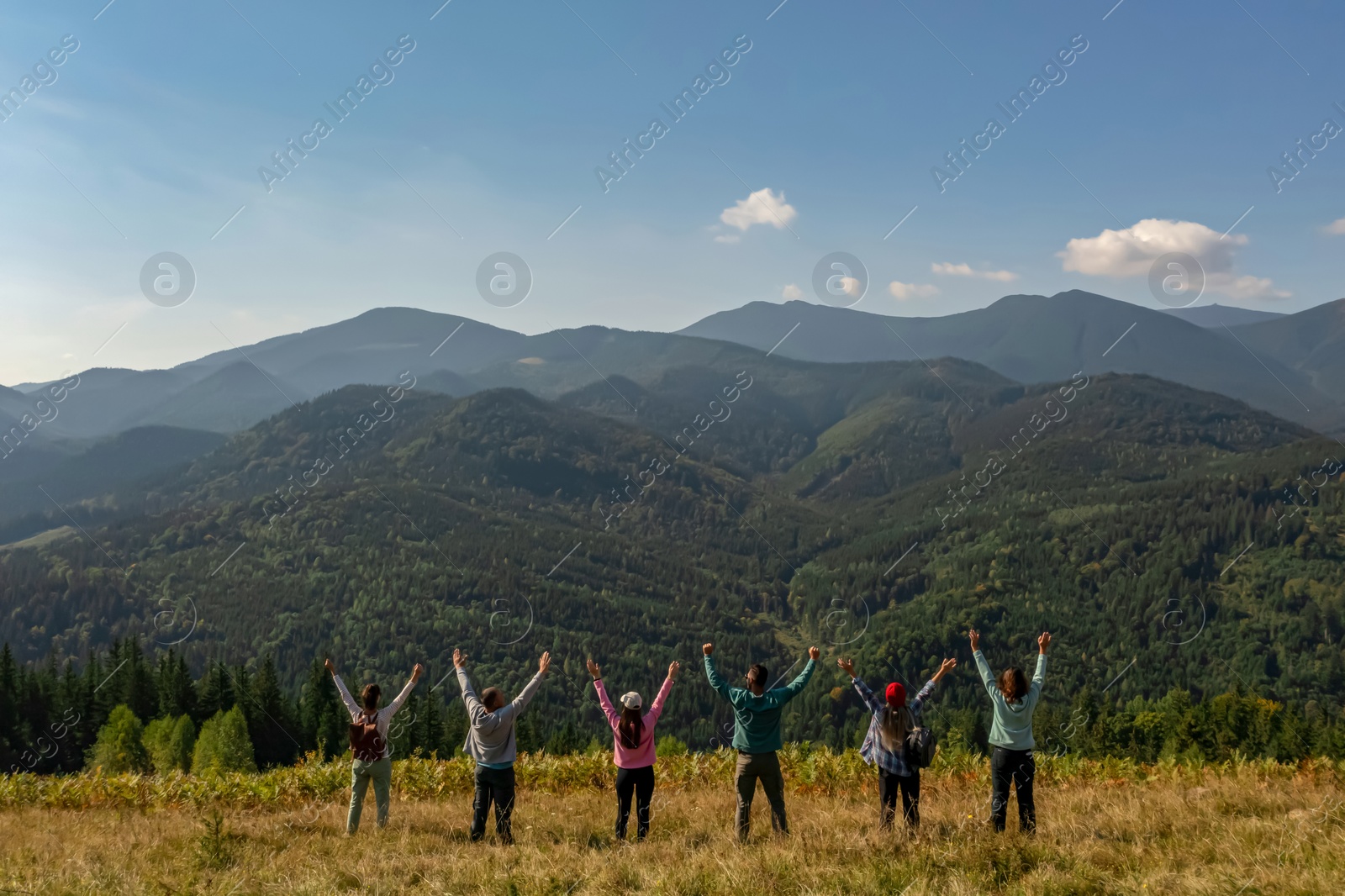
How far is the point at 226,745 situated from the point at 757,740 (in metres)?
63.1

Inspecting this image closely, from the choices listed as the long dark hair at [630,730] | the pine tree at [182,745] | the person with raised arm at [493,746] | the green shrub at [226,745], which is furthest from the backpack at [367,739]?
the pine tree at [182,745]

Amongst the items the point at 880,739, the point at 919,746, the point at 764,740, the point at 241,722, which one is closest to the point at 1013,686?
the point at 919,746

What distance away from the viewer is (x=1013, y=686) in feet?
35.2

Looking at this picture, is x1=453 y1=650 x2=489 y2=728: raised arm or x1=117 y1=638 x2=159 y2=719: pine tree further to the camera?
x1=117 y1=638 x2=159 y2=719: pine tree

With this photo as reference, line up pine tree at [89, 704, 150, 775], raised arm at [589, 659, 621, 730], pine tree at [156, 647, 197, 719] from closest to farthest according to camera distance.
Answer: raised arm at [589, 659, 621, 730] < pine tree at [89, 704, 150, 775] < pine tree at [156, 647, 197, 719]

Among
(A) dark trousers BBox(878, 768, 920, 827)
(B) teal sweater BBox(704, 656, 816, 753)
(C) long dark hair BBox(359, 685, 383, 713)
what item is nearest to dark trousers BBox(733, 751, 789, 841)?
(B) teal sweater BBox(704, 656, 816, 753)

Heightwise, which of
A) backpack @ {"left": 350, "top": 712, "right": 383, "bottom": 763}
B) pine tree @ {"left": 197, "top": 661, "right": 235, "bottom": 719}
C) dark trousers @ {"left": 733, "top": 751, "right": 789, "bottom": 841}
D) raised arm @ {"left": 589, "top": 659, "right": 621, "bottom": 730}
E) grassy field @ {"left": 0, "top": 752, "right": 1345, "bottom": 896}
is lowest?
pine tree @ {"left": 197, "top": 661, "right": 235, "bottom": 719}

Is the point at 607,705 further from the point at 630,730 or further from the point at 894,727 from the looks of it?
the point at 894,727

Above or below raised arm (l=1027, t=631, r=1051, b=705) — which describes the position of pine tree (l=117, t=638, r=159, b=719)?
below

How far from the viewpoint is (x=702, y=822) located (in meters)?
13.3

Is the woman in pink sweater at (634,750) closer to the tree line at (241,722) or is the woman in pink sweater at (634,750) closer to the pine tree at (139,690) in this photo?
the tree line at (241,722)

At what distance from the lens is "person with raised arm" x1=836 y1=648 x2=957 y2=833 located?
10.9m

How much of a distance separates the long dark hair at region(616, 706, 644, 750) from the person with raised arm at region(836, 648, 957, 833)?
295 cm

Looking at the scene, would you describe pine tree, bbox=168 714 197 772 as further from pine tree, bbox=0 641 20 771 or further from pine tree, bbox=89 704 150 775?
pine tree, bbox=0 641 20 771
